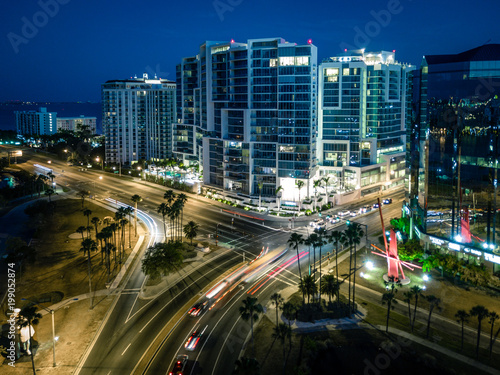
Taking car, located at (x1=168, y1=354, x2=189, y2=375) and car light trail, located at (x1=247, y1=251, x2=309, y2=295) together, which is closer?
car, located at (x1=168, y1=354, x2=189, y2=375)

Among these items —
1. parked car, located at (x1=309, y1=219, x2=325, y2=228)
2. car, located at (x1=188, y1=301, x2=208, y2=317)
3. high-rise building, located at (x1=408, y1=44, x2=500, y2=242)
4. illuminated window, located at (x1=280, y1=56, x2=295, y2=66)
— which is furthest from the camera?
illuminated window, located at (x1=280, y1=56, x2=295, y2=66)

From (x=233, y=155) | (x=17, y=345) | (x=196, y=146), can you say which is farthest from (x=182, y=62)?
(x=17, y=345)

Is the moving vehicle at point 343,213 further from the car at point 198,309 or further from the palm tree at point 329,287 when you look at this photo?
the car at point 198,309

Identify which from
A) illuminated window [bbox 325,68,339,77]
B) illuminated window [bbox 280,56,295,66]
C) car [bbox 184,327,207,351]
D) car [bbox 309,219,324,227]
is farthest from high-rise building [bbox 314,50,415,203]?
car [bbox 184,327,207,351]

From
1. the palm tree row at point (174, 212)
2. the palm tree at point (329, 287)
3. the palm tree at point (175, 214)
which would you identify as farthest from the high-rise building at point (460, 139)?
the palm tree row at point (174, 212)

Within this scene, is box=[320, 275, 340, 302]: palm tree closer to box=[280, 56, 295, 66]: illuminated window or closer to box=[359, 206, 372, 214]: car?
box=[359, 206, 372, 214]: car

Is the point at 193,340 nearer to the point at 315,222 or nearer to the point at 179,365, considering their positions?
the point at 179,365

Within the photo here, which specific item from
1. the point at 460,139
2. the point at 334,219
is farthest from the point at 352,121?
the point at 460,139

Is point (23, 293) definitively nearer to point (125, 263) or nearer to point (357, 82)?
point (125, 263)
